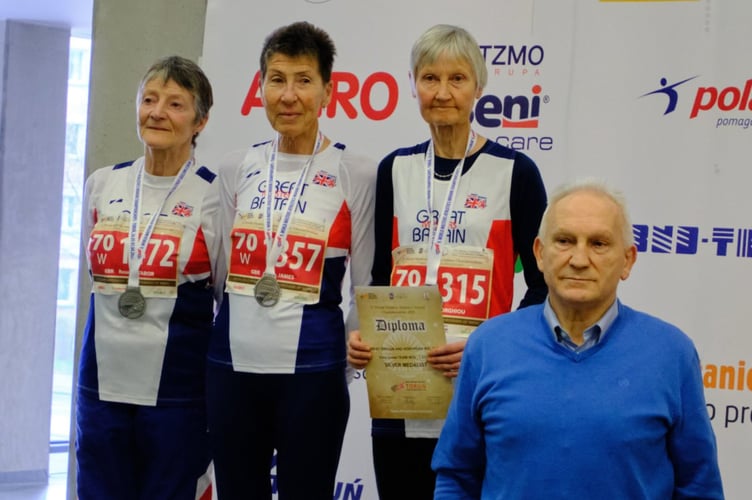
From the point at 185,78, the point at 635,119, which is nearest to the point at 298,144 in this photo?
the point at 185,78

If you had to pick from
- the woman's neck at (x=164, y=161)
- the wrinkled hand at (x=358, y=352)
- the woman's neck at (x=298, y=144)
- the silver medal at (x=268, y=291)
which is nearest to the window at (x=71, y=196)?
the woman's neck at (x=164, y=161)

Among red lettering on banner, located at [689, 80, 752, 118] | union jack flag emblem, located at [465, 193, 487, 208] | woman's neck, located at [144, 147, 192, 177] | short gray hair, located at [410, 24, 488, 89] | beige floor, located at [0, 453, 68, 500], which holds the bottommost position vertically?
beige floor, located at [0, 453, 68, 500]

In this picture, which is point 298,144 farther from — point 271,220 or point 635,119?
point 635,119

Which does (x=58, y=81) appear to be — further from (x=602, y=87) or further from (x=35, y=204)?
(x=602, y=87)

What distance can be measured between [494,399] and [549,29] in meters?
2.21

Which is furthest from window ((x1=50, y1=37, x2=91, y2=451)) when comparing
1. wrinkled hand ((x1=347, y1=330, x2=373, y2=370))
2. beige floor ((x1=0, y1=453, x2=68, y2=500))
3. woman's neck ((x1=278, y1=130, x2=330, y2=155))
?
wrinkled hand ((x1=347, y1=330, x2=373, y2=370))

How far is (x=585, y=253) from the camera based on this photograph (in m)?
1.79

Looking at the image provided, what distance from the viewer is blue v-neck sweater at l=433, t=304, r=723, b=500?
169 cm

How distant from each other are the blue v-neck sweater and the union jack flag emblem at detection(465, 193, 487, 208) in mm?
516

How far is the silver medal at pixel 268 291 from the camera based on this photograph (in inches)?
92.9

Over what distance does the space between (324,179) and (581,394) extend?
1.02 metres

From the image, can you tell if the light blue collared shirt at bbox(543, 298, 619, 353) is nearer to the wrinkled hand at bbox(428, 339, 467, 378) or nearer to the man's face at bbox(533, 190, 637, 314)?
the man's face at bbox(533, 190, 637, 314)

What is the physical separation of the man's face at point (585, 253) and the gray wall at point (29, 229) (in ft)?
14.2

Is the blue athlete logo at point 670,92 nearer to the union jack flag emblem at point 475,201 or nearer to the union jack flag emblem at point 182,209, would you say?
the union jack flag emblem at point 475,201
